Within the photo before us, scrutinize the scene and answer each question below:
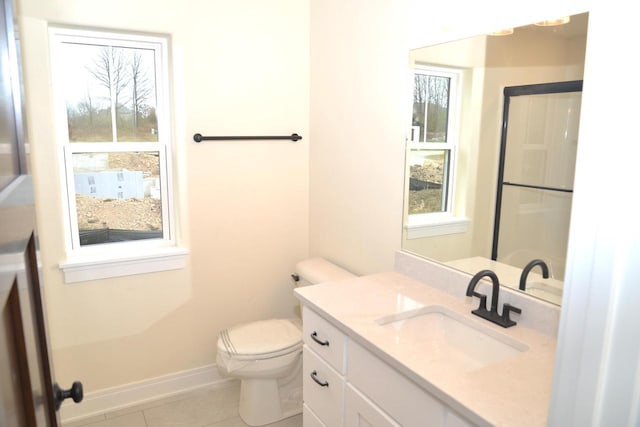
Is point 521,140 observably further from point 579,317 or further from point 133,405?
point 133,405

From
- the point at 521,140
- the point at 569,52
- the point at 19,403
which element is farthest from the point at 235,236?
the point at 19,403

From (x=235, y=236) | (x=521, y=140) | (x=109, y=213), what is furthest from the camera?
(x=235, y=236)

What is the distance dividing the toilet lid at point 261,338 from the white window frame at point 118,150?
54cm

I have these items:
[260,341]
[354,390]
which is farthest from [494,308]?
[260,341]

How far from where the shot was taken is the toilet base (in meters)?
2.43

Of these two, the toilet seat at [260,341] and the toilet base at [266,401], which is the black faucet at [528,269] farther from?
the toilet base at [266,401]

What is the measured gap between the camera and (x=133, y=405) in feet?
8.55

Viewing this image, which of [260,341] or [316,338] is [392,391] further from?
[260,341]

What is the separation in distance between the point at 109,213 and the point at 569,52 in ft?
7.56

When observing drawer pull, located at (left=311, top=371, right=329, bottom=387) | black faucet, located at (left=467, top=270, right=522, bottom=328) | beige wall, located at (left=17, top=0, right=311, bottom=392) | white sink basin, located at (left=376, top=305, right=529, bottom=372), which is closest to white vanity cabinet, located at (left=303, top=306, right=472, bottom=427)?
drawer pull, located at (left=311, top=371, right=329, bottom=387)

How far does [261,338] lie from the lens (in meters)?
2.38

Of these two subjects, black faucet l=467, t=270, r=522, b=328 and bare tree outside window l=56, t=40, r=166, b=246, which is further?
bare tree outside window l=56, t=40, r=166, b=246

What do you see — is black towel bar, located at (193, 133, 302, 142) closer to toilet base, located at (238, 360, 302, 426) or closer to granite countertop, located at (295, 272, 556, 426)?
granite countertop, located at (295, 272, 556, 426)

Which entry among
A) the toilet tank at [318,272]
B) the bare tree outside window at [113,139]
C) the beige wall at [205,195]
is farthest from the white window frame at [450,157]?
the bare tree outside window at [113,139]
